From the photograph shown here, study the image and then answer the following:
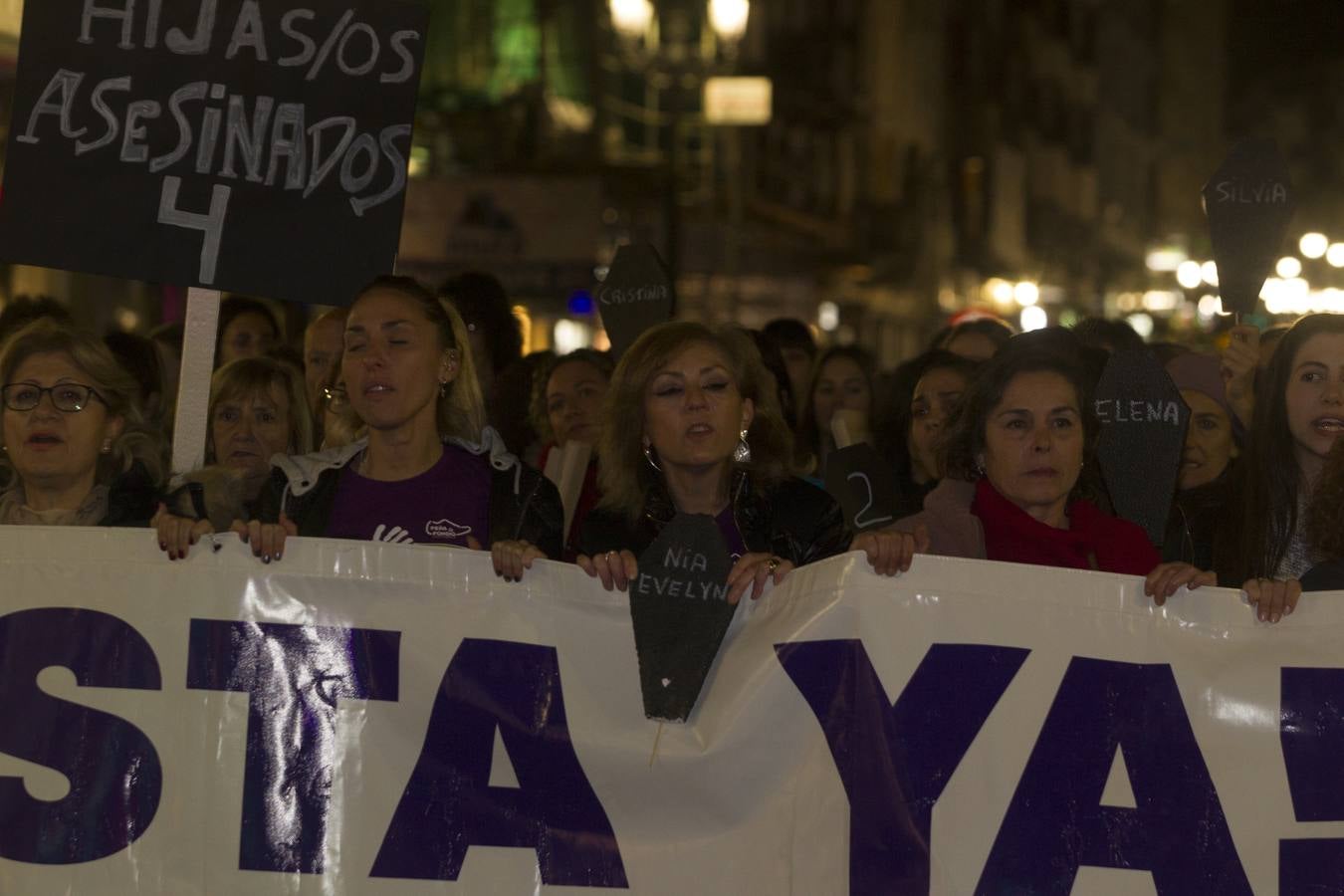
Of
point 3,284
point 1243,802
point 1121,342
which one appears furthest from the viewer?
point 3,284

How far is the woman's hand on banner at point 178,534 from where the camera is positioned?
4.14 meters

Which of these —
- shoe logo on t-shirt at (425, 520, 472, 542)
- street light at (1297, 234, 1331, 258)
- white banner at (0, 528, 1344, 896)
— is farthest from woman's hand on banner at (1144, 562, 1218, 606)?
street light at (1297, 234, 1331, 258)

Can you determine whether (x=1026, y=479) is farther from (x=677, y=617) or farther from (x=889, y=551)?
(x=677, y=617)

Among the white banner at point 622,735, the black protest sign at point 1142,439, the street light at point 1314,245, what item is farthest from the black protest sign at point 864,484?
the street light at point 1314,245

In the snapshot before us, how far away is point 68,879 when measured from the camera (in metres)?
4.05

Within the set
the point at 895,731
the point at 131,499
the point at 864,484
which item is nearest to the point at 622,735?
the point at 895,731

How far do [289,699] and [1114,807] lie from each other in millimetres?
1657

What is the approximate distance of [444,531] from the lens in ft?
14.6

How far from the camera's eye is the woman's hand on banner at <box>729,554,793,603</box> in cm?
409

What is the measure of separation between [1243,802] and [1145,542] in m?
0.66

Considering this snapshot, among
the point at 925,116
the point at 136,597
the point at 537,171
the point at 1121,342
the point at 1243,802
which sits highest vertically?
the point at 925,116

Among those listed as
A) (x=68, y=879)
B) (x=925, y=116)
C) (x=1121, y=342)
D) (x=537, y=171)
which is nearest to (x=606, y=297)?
(x=1121, y=342)

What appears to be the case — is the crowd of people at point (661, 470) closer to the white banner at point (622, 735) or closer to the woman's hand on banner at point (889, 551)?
the woman's hand on banner at point (889, 551)

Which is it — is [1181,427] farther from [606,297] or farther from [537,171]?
[537,171]
